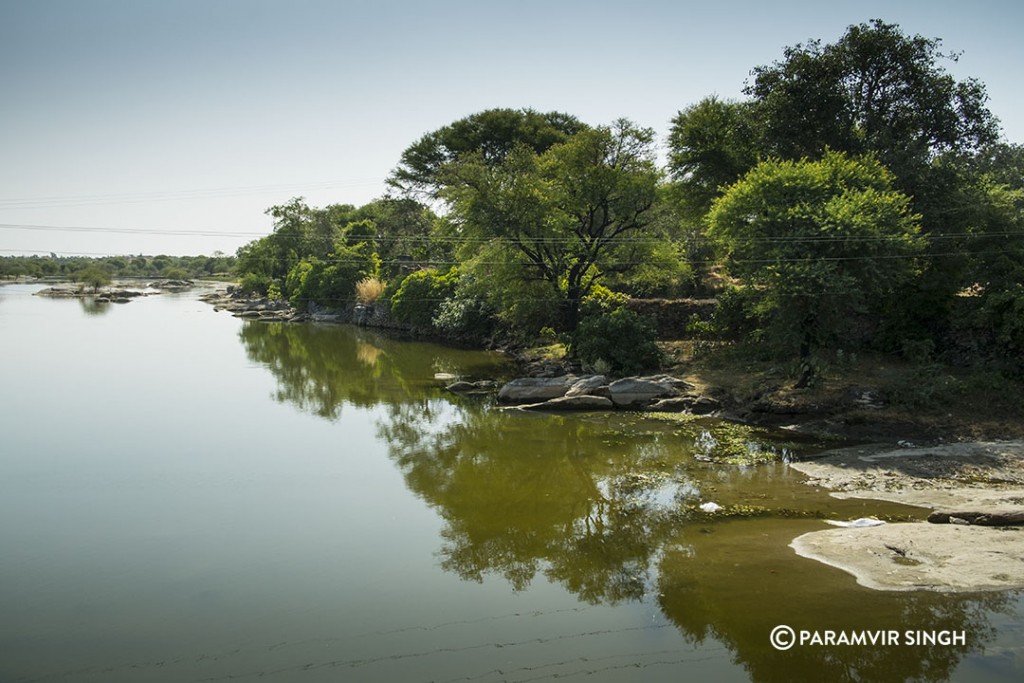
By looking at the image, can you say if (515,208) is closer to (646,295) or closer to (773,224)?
(646,295)

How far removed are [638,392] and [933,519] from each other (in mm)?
11290

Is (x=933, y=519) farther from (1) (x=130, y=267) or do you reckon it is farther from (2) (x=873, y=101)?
(1) (x=130, y=267)

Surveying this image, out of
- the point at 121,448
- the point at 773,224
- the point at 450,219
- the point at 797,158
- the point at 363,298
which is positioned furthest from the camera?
the point at 363,298

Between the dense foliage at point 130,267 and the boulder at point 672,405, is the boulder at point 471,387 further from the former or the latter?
the dense foliage at point 130,267

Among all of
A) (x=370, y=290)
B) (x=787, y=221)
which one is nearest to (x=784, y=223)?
(x=787, y=221)

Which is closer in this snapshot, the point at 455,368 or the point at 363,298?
the point at 455,368

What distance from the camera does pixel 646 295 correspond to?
3312 cm

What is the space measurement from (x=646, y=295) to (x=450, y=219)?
415 inches

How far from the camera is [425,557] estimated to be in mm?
11742

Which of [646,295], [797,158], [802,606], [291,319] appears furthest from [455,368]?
[291,319]

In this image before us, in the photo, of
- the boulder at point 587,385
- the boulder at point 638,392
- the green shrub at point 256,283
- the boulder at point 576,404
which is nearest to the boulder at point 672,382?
the boulder at point 638,392

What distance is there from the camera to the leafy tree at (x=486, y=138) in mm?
45031

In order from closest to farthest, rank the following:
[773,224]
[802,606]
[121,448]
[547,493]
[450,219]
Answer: [802,606], [547,493], [121,448], [773,224], [450,219]

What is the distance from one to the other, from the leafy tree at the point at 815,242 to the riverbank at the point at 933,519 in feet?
16.7
